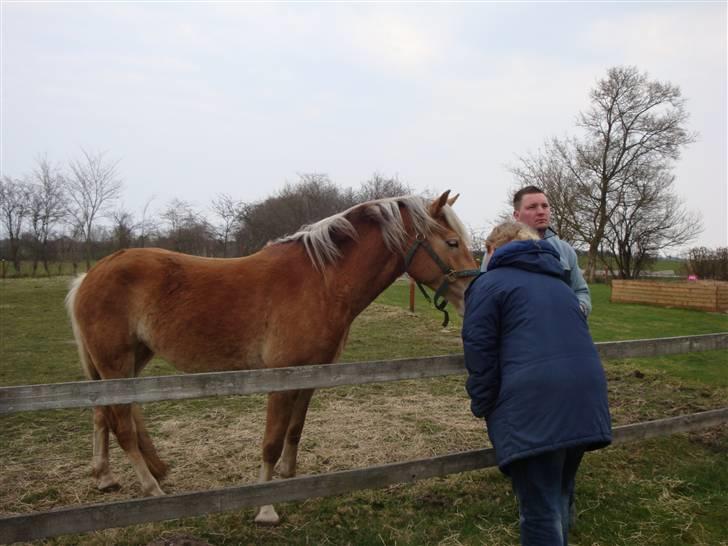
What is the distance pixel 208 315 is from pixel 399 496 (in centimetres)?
201

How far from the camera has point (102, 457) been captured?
371 cm

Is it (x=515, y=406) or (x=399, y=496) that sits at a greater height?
(x=515, y=406)

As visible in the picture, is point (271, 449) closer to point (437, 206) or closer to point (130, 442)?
point (130, 442)

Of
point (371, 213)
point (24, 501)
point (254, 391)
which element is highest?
point (371, 213)

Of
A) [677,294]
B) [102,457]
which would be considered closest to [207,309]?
[102,457]

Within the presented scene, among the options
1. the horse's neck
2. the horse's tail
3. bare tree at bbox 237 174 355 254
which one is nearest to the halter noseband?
the horse's neck

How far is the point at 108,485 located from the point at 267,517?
4.87ft

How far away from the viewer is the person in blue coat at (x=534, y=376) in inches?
75.0

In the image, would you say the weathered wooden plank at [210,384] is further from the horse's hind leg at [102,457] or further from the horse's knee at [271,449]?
the horse's hind leg at [102,457]

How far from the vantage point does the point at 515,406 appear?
6.41 ft

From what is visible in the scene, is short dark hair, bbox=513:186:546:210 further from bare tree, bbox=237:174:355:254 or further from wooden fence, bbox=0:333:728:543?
bare tree, bbox=237:174:355:254

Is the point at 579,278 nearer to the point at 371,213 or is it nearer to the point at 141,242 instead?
the point at 371,213

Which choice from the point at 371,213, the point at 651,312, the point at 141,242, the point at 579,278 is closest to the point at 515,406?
the point at 579,278

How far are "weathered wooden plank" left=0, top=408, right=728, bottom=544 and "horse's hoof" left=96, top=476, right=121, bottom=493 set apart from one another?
1.58m
